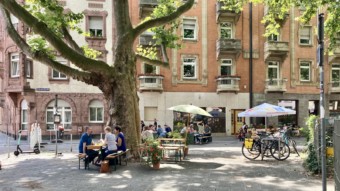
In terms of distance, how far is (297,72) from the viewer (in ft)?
105

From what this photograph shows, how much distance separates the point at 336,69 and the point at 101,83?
25.5 meters

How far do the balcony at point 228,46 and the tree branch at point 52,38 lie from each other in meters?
18.1

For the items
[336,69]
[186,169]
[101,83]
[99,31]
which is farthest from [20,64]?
[336,69]

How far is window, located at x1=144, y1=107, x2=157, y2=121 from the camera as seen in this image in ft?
98.4

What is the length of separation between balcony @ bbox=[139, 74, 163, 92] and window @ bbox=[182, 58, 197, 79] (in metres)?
2.57

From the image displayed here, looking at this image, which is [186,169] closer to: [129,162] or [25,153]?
[129,162]

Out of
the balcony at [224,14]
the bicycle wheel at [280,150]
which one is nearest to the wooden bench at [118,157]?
the bicycle wheel at [280,150]

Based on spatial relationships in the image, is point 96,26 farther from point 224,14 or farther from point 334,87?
point 334,87

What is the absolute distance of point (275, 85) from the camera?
31250mm

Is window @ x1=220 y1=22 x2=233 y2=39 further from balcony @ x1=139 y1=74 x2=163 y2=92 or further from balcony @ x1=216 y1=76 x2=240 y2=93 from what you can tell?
balcony @ x1=139 y1=74 x2=163 y2=92

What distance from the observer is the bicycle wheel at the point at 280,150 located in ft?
47.2

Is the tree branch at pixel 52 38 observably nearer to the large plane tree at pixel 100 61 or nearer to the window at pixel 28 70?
the large plane tree at pixel 100 61

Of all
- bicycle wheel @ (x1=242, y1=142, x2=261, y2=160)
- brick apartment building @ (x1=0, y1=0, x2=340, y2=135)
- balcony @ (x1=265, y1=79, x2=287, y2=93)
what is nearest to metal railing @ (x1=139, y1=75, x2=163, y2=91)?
brick apartment building @ (x1=0, y1=0, x2=340, y2=135)

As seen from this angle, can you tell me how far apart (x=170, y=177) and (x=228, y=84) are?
20.7 m
